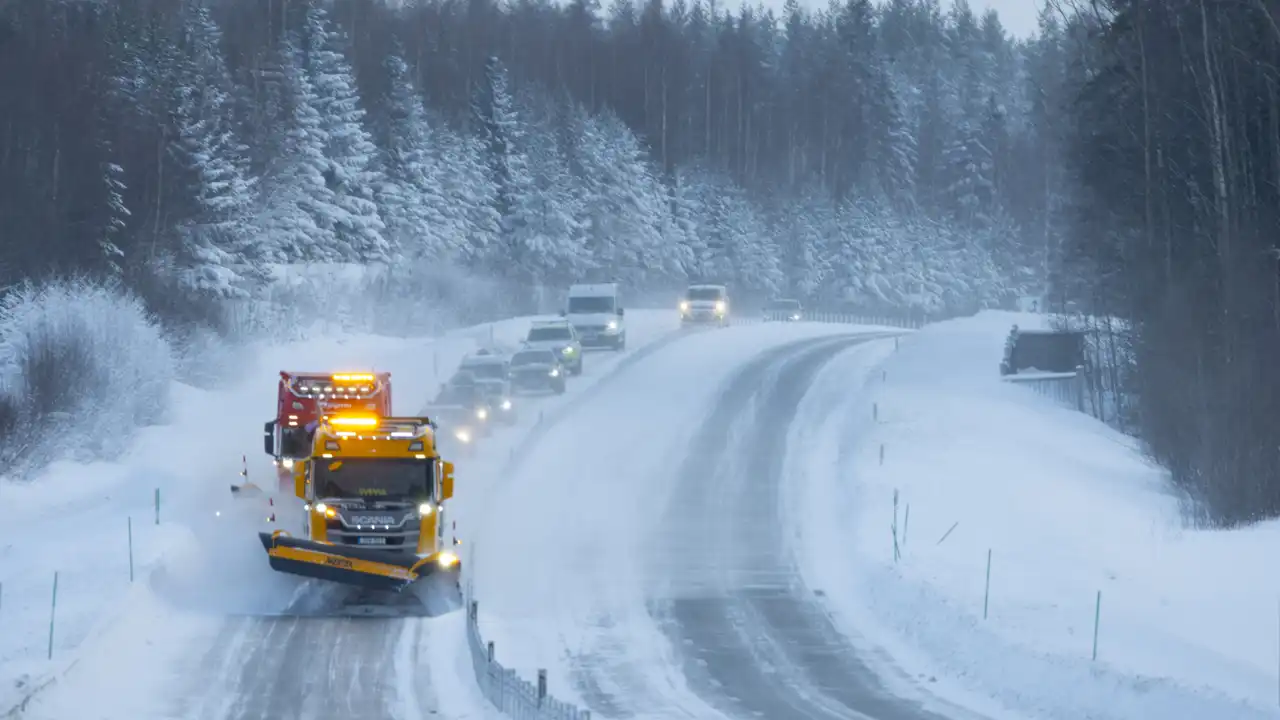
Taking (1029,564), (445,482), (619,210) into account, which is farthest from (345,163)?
(1029,564)

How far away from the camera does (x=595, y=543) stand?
30.2 meters

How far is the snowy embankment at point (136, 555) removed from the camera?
18844 mm

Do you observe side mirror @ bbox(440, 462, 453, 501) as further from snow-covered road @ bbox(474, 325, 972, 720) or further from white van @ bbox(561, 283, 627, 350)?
white van @ bbox(561, 283, 627, 350)

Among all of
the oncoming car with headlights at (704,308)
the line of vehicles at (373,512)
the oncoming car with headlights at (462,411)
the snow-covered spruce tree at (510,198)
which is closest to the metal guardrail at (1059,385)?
the oncoming car with headlights at (462,411)

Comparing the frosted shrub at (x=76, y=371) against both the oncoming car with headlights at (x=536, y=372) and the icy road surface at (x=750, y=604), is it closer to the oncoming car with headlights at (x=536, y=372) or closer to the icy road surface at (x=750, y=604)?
the oncoming car with headlights at (x=536, y=372)

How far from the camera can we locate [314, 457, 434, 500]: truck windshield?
22.8 metres

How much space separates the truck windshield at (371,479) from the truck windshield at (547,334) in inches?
1219

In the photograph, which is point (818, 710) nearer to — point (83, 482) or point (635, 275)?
point (83, 482)

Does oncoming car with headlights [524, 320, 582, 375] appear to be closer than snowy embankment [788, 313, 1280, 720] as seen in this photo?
No

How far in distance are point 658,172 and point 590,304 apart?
52272 mm

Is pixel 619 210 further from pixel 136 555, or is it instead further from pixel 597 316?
pixel 136 555

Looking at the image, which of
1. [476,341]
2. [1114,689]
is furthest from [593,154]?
[1114,689]

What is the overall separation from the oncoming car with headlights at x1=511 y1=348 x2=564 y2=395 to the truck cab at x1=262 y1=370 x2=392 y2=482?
17589 mm

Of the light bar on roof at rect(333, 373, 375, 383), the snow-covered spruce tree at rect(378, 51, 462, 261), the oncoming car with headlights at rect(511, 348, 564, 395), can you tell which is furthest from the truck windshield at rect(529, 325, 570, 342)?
the snow-covered spruce tree at rect(378, 51, 462, 261)
